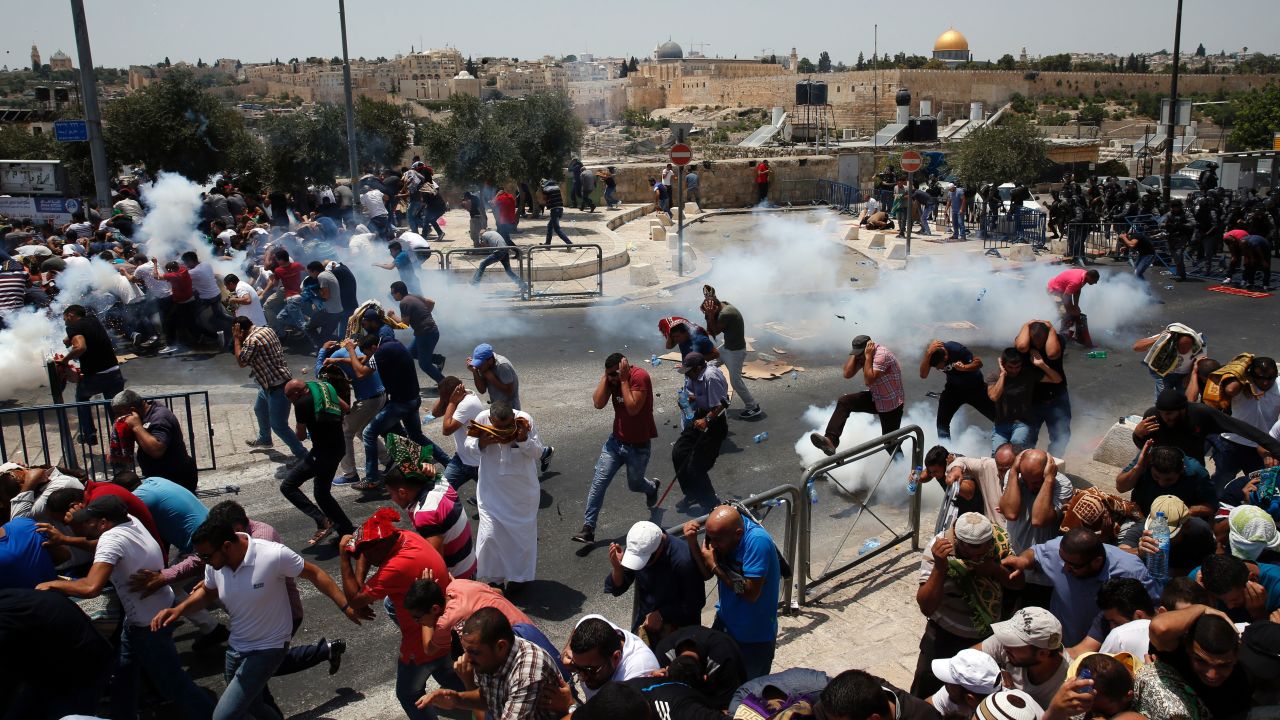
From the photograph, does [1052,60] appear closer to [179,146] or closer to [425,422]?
[179,146]

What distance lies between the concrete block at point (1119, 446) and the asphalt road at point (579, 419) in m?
0.41

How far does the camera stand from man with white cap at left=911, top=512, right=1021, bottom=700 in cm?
423

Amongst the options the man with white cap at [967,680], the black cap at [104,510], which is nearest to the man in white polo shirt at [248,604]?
the black cap at [104,510]

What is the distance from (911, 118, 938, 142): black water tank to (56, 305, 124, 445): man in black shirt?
117 ft

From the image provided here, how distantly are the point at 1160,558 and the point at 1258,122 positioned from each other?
5204cm

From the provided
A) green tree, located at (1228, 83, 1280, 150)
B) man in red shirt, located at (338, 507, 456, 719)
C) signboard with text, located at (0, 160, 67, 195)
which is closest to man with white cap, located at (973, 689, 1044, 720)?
man in red shirt, located at (338, 507, 456, 719)

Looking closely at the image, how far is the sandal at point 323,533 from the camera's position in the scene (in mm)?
6762

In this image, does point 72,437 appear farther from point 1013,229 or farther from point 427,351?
point 1013,229

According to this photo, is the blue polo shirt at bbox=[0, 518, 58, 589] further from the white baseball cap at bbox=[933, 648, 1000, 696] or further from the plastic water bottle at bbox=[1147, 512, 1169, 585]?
the plastic water bottle at bbox=[1147, 512, 1169, 585]

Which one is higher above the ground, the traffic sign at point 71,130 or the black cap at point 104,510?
the traffic sign at point 71,130

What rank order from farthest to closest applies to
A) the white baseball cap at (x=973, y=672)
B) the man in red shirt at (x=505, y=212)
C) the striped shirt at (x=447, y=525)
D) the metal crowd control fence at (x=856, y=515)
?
1. the man in red shirt at (x=505, y=212)
2. the metal crowd control fence at (x=856, y=515)
3. the striped shirt at (x=447, y=525)
4. the white baseball cap at (x=973, y=672)

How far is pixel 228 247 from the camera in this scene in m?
15.1

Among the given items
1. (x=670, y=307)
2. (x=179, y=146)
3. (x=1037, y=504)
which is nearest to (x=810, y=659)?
(x=1037, y=504)

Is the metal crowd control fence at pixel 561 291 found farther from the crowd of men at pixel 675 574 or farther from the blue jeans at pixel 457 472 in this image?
the blue jeans at pixel 457 472
